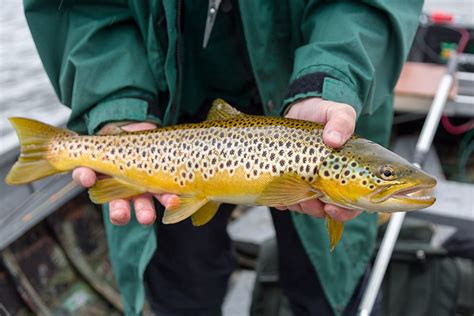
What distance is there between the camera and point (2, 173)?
2449mm

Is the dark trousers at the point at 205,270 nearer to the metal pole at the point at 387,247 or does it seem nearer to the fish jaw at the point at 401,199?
the metal pole at the point at 387,247

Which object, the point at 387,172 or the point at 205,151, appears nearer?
the point at 387,172

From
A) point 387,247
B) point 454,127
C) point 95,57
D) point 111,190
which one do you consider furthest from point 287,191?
point 454,127

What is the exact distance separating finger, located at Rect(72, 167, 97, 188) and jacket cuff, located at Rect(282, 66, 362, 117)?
678mm

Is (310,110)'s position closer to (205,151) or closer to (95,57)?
(205,151)

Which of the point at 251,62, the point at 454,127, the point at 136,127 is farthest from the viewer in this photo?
the point at 454,127

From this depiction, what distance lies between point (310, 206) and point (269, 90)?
18.5 inches

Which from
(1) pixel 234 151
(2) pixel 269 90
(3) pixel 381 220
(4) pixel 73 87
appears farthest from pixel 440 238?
(4) pixel 73 87

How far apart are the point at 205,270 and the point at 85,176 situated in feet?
2.43

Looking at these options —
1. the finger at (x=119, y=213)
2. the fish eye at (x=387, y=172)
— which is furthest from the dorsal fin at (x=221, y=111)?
the fish eye at (x=387, y=172)

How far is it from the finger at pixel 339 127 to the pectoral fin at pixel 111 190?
0.65m

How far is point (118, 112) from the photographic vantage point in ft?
5.98

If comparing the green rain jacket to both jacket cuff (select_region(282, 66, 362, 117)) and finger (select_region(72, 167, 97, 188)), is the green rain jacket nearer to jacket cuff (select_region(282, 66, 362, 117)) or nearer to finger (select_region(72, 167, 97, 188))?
jacket cuff (select_region(282, 66, 362, 117))

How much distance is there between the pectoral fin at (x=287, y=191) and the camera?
139 cm
